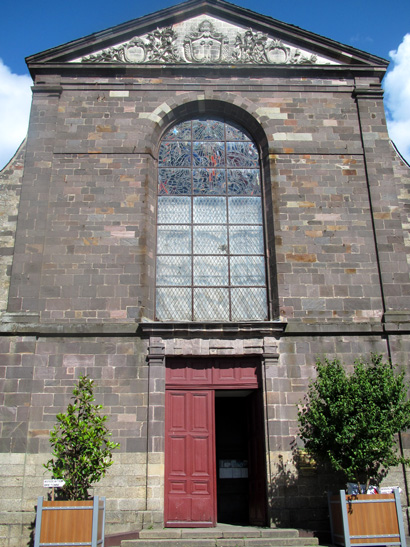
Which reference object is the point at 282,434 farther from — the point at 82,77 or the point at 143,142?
the point at 82,77

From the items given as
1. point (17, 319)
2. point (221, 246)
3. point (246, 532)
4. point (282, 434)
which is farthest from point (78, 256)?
Result: point (246, 532)

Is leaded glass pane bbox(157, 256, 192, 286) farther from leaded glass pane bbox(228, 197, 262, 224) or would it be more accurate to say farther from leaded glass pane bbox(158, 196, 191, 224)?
leaded glass pane bbox(228, 197, 262, 224)

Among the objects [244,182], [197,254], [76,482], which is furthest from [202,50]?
[76,482]

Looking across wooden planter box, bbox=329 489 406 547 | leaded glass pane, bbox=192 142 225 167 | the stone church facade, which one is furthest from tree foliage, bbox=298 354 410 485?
leaded glass pane, bbox=192 142 225 167

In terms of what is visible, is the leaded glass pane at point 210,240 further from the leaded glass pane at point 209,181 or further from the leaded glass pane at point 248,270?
the leaded glass pane at point 209,181

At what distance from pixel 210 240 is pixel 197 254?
470 mm

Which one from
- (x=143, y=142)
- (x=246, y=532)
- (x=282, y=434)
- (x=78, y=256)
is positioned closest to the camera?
(x=246, y=532)

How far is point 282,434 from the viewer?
442 inches

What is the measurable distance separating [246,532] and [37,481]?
4.04 m

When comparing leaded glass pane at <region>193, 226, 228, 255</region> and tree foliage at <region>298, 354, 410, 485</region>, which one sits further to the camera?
leaded glass pane at <region>193, 226, 228, 255</region>

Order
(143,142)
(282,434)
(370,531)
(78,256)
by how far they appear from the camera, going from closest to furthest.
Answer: (370,531)
(282,434)
(78,256)
(143,142)

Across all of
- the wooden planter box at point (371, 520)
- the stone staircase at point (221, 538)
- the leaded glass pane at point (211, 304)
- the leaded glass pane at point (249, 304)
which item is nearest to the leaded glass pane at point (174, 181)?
the leaded glass pane at point (211, 304)

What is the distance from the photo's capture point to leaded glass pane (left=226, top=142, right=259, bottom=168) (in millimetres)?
14078

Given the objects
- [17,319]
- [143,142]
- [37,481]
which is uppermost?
[143,142]
